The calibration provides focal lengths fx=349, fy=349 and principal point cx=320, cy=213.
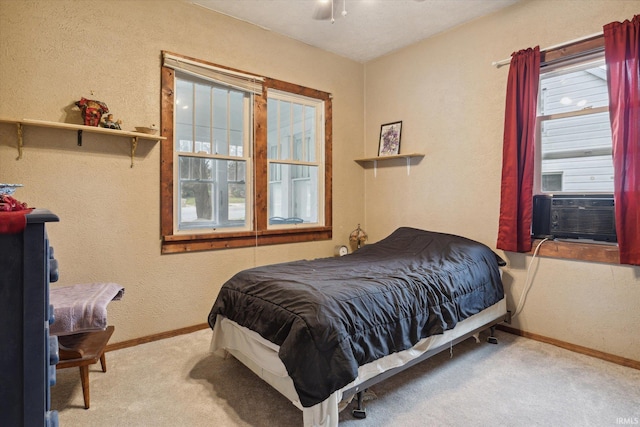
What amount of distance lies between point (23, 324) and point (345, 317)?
1.24 metres

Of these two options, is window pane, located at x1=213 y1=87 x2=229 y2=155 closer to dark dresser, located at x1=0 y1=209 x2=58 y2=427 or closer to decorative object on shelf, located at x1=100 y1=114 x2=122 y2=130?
decorative object on shelf, located at x1=100 y1=114 x2=122 y2=130

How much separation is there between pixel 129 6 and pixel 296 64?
1.60 meters

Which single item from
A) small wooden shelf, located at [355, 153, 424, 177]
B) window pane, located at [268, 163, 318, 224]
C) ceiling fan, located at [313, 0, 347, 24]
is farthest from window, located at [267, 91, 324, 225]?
ceiling fan, located at [313, 0, 347, 24]

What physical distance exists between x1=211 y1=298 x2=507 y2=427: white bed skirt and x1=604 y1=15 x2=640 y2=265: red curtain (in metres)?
1.15

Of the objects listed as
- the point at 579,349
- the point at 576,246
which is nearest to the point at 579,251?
the point at 576,246

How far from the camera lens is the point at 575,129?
9.31 ft

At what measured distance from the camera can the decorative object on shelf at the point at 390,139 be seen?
13.0 feet

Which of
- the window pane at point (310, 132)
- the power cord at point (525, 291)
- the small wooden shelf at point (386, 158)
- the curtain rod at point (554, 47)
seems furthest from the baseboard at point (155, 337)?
the curtain rod at point (554, 47)

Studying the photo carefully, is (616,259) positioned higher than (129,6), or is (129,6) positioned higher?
(129,6)

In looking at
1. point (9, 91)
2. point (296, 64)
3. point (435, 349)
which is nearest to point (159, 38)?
point (9, 91)

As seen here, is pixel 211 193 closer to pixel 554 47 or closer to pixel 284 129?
pixel 284 129

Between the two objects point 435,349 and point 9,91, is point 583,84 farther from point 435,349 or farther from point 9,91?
point 9,91

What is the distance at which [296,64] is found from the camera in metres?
3.74

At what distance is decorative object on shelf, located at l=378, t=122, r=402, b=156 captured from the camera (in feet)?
13.0
